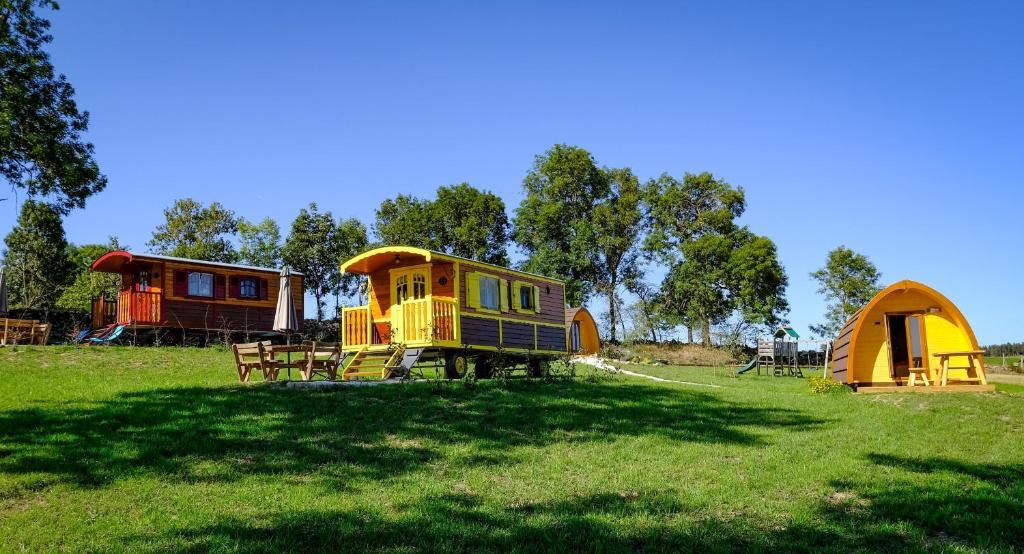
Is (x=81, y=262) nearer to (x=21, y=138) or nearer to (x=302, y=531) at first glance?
(x=21, y=138)

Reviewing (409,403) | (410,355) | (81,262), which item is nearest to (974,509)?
(409,403)

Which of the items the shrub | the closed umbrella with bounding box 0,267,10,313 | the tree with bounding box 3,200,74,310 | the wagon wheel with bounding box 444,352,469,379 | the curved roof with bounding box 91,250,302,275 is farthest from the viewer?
the tree with bounding box 3,200,74,310

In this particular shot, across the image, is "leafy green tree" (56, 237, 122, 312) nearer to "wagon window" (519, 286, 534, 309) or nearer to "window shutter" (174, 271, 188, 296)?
"window shutter" (174, 271, 188, 296)

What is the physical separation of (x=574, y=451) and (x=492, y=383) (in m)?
5.79

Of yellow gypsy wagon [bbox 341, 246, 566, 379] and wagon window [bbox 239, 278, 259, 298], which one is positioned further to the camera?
wagon window [bbox 239, 278, 259, 298]

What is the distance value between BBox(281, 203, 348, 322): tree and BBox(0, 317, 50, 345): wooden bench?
15486 millimetres

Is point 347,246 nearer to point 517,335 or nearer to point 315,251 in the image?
point 315,251

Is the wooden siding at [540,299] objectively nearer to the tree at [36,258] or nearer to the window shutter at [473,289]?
the window shutter at [473,289]

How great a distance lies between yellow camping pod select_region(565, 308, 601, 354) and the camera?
33.2m

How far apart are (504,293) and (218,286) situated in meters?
12.3

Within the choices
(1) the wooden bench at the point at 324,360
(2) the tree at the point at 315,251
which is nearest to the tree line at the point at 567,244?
(2) the tree at the point at 315,251

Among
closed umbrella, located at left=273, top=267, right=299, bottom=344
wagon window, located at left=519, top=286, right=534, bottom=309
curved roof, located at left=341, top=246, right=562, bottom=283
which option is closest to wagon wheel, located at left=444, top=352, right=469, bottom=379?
curved roof, located at left=341, top=246, right=562, bottom=283

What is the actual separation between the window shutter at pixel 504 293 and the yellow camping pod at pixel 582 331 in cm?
1309

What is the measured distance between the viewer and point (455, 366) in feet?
58.6
